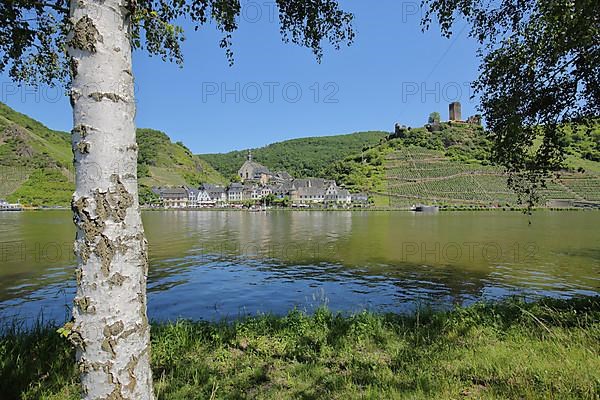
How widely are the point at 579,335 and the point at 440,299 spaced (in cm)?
768

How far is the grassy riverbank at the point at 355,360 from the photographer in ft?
11.7

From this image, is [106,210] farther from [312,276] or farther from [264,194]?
[264,194]

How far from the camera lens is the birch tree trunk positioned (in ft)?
5.25

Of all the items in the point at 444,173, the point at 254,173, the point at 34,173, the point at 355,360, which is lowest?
the point at 355,360

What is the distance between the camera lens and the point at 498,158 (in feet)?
29.7

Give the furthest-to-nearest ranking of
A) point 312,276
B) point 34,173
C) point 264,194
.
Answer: point 264,194, point 34,173, point 312,276

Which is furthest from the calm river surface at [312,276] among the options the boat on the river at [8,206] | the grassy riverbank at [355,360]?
the boat on the river at [8,206]

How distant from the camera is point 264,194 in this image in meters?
161

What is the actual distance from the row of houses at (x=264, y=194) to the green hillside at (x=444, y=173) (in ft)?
34.9

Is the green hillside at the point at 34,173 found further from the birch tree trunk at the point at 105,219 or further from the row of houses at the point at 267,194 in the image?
the birch tree trunk at the point at 105,219

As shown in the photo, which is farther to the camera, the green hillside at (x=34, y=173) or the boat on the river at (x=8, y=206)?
the green hillside at (x=34, y=173)

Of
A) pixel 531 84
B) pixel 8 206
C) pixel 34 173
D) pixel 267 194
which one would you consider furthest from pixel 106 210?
pixel 34 173

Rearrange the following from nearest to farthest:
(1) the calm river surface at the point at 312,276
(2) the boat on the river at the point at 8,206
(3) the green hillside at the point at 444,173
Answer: (1) the calm river surface at the point at 312,276 → (2) the boat on the river at the point at 8,206 → (3) the green hillside at the point at 444,173

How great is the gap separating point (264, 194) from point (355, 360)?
157 m
